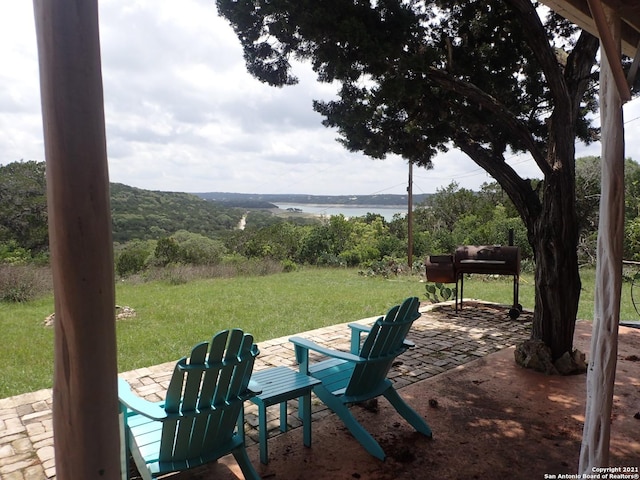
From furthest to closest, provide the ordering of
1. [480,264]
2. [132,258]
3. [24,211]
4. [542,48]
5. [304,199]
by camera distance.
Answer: [304,199], [132,258], [24,211], [480,264], [542,48]

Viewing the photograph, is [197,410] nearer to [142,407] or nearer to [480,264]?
[142,407]

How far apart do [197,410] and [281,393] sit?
24.0 inches

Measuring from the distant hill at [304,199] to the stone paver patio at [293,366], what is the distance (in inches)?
559

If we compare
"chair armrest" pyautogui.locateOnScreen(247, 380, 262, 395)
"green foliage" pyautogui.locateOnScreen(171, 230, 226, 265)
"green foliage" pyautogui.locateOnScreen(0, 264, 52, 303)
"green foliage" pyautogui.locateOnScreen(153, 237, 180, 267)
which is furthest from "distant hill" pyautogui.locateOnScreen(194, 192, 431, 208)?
"chair armrest" pyautogui.locateOnScreen(247, 380, 262, 395)

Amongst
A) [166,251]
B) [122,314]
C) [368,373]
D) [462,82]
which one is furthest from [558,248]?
[166,251]

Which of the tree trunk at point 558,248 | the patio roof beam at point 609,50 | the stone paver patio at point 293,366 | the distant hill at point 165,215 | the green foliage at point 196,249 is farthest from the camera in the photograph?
the distant hill at point 165,215

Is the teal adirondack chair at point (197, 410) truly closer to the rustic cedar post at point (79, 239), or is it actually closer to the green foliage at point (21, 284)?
the rustic cedar post at point (79, 239)

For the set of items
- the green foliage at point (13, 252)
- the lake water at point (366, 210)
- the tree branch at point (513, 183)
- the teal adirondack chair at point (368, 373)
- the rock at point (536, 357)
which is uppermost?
the tree branch at point (513, 183)

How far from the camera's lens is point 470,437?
3.00 metres

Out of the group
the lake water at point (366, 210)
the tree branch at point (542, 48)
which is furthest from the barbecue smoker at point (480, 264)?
the lake water at point (366, 210)

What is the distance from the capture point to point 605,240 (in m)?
2.06

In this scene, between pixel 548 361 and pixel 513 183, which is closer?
pixel 548 361

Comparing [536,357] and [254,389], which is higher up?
[254,389]

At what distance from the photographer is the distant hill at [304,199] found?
22.7m
